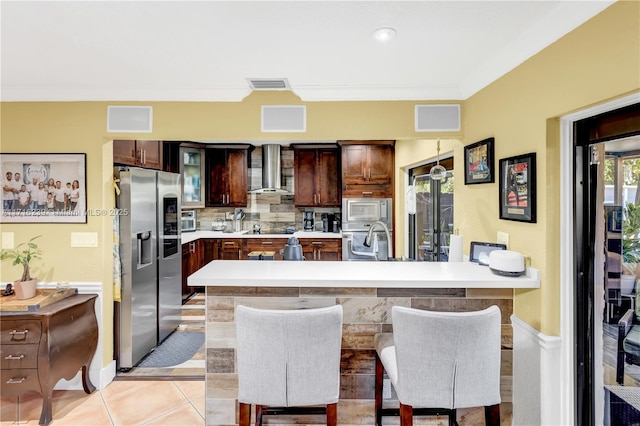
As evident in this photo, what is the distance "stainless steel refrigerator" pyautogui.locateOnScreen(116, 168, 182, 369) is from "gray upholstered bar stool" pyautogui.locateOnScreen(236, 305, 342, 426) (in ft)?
6.41

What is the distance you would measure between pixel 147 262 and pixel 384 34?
115 inches

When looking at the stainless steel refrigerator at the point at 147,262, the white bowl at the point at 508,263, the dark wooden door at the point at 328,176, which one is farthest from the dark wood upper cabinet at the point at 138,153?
the white bowl at the point at 508,263

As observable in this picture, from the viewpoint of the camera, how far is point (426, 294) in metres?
1.98

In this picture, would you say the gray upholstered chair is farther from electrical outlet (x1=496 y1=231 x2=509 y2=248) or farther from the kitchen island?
electrical outlet (x1=496 y1=231 x2=509 y2=248)

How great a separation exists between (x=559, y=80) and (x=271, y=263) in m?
1.92

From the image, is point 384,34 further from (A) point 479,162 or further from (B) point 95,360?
(B) point 95,360

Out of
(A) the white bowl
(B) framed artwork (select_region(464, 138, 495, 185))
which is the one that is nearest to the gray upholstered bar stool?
(A) the white bowl

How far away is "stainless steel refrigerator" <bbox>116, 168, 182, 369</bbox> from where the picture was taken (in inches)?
117

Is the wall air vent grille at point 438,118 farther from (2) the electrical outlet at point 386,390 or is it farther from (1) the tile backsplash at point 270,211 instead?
(1) the tile backsplash at point 270,211

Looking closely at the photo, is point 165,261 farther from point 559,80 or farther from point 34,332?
point 559,80

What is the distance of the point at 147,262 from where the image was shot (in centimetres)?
326

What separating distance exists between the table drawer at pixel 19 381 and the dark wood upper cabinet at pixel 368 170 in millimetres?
3918

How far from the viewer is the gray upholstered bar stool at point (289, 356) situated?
5.01 ft

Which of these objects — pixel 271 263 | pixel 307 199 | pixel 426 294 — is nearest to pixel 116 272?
pixel 271 263
